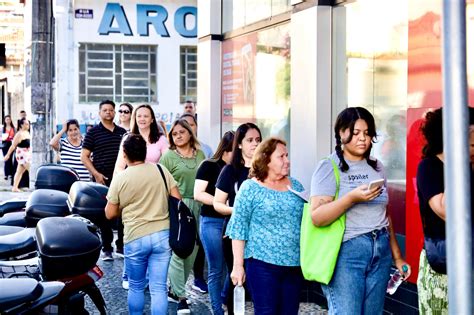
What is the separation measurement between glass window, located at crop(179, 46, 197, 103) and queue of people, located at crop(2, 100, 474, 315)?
17003 mm

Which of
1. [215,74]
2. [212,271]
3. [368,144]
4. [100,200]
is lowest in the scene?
[212,271]

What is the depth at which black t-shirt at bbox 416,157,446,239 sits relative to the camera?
4.30 metres

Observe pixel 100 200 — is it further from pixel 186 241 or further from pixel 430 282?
pixel 430 282

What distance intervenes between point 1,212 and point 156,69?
17.7 metres

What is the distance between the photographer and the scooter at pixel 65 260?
521 centimetres

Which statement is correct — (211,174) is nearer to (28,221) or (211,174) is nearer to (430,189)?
(28,221)

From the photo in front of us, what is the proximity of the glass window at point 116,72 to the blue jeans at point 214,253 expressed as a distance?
57.4ft

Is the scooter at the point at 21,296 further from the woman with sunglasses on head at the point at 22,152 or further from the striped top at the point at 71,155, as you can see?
the woman with sunglasses on head at the point at 22,152

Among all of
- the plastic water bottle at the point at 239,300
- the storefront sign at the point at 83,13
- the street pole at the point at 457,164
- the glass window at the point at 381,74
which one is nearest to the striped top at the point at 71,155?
the glass window at the point at 381,74

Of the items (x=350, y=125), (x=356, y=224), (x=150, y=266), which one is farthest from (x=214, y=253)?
(x=350, y=125)

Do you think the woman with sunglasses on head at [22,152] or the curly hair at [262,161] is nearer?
the curly hair at [262,161]

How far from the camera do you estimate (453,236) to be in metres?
2.33

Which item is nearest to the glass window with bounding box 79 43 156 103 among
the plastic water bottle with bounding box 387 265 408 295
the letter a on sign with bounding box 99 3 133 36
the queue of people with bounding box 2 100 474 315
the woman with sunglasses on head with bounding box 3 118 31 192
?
the letter a on sign with bounding box 99 3 133 36

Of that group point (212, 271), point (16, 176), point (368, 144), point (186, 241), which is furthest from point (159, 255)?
point (16, 176)
